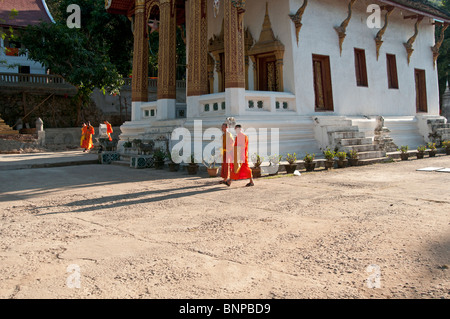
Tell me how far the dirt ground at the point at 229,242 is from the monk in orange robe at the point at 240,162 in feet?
1.78

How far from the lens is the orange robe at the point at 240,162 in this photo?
775cm

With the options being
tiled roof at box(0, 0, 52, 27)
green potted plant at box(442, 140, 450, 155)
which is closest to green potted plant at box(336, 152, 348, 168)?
green potted plant at box(442, 140, 450, 155)

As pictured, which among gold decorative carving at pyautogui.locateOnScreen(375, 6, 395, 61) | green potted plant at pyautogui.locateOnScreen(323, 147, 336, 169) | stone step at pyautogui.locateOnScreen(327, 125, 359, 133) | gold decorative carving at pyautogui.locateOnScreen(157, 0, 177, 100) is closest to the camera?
green potted plant at pyautogui.locateOnScreen(323, 147, 336, 169)

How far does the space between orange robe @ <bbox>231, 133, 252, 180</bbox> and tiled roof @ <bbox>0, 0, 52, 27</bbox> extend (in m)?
24.3

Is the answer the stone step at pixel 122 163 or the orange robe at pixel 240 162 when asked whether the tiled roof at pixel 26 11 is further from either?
the orange robe at pixel 240 162

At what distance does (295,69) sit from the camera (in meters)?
11.7

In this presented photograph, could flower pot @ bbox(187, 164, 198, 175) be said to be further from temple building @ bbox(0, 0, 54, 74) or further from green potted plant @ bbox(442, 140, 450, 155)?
temple building @ bbox(0, 0, 54, 74)

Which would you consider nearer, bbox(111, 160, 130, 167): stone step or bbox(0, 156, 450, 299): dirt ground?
bbox(0, 156, 450, 299): dirt ground

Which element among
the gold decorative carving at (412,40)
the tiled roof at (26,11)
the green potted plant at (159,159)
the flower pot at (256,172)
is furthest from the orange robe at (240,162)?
the tiled roof at (26,11)

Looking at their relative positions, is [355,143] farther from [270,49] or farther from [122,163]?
[122,163]

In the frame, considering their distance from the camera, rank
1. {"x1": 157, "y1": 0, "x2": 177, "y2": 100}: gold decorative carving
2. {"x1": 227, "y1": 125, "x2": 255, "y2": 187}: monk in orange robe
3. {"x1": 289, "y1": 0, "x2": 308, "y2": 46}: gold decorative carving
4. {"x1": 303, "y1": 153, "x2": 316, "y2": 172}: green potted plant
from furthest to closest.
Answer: {"x1": 157, "y1": 0, "x2": 177, "y2": 100}: gold decorative carving, {"x1": 289, "y1": 0, "x2": 308, "y2": 46}: gold decorative carving, {"x1": 303, "y1": 153, "x2": 316, "y2": 172}: green potted plant, {"x1": 227, "y1": 125, "x2": 255, "y2": 187}: monk in orange robe

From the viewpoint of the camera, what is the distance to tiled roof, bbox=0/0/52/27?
27.2 metres

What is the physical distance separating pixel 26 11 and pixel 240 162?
26.8 metres
